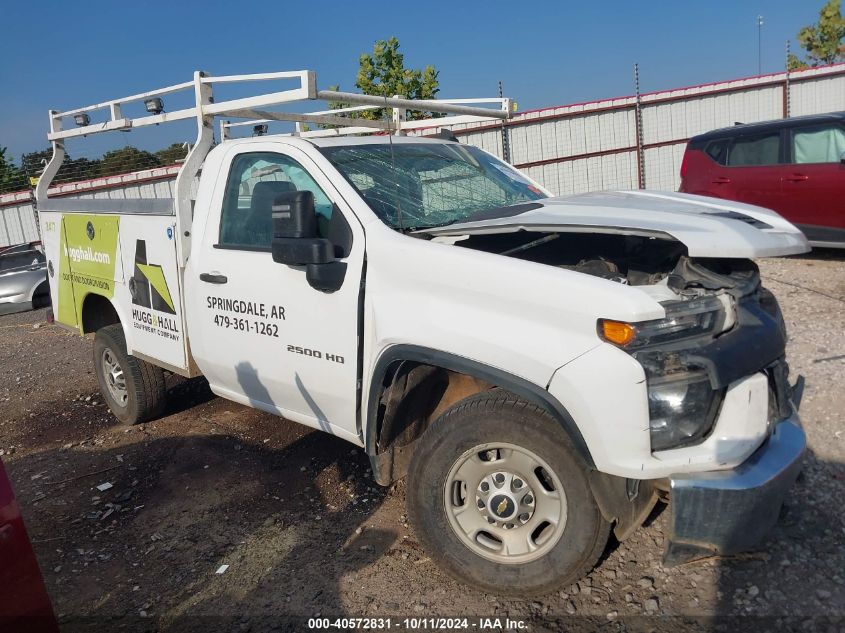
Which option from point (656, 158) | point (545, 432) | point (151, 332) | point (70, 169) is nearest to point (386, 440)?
point (545, 432)

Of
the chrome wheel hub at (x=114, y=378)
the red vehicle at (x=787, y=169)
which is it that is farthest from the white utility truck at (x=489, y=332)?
the red vehicle at (x=787, y=169)

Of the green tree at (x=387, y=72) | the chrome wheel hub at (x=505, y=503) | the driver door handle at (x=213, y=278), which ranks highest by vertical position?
the green tree at (x=387, y=72)

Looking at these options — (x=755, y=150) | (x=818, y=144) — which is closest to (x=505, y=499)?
(x=818, y=144)

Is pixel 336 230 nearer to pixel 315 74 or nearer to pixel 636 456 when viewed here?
pixel 315 74

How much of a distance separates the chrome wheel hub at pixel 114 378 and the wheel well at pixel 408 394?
290 cm

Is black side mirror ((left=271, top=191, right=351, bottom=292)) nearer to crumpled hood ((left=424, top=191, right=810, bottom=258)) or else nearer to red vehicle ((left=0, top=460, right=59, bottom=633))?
crumpled hood ((left=424, top=191, right=810, bottom=258))

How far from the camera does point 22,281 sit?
1221 cm

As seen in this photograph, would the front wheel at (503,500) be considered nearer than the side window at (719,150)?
Yes

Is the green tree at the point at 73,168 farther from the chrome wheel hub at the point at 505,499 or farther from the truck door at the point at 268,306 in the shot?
the chrome wheel hub at the point at 505,499

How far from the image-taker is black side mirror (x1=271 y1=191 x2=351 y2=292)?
3283 millimetres

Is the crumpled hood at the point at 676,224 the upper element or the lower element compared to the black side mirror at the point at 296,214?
lower

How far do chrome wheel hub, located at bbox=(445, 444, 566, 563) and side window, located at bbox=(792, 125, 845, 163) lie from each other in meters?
7.29

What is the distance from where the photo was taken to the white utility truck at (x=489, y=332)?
255cm

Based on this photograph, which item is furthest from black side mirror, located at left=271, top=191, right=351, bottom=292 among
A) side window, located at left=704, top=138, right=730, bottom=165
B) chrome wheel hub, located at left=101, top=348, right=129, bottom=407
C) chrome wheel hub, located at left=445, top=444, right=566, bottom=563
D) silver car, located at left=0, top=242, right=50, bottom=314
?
silver car, located at left=0, top=242, right=50, bottom=314
